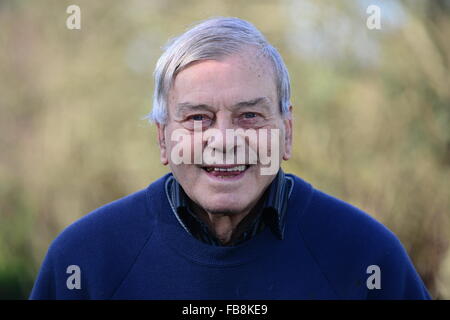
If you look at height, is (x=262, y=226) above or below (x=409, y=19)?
below

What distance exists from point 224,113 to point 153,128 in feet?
12.0

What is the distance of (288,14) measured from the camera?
→ 510 cm

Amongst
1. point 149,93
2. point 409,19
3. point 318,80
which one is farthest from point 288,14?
point 149,93

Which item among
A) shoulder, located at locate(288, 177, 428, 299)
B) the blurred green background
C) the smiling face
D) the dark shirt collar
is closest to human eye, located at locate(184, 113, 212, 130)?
the smiling face

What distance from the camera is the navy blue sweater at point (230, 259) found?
6.09 ft

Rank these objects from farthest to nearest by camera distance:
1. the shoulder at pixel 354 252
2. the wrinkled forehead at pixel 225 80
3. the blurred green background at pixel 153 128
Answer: the blurred green background at pixel 153 128, the shoulder at pixel 354 252, the wrinkled forehead at pixel 225 80

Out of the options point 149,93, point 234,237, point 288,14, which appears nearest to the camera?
point 234,237

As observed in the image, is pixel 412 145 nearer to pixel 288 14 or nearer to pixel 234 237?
pixel 288 14

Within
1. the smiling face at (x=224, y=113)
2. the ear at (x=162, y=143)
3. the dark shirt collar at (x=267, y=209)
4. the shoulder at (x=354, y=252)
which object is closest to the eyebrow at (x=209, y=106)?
the smiling face at (x=224, y=113)

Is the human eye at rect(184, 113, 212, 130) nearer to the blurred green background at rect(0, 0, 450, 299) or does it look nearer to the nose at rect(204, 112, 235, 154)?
the nose at rect(204, 112, 235, 154)

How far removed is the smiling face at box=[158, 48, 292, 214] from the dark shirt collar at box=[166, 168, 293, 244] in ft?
0.20

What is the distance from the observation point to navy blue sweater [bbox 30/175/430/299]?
186 cm

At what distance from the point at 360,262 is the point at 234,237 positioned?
409 mm

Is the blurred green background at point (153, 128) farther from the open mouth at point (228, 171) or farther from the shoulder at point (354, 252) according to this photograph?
the open mouth at point (228, 171)
